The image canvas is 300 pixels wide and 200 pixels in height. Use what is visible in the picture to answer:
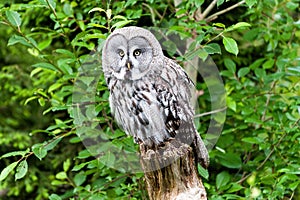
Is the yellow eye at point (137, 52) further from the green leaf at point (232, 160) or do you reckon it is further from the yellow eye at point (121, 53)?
the green leaf at point (232, 160)

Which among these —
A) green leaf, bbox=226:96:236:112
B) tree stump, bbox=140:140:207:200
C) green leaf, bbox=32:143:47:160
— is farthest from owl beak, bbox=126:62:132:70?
green leaf, bbox=226:96:236:112

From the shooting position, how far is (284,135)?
2.68 metres

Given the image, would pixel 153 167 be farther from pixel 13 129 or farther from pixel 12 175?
pixel 13 129

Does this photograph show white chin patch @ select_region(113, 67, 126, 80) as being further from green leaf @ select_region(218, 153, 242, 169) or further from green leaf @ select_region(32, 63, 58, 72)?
green leaf @ select_region(218, 153, 242, 169)

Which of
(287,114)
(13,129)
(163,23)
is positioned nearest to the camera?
(287,114)

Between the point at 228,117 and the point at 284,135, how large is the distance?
59 centimetres

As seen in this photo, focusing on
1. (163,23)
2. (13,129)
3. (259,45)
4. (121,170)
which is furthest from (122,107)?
(13,129)

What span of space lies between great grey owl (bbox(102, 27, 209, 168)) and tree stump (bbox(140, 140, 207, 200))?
6cm

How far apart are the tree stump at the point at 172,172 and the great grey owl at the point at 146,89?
60 mm

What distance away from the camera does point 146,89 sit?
203 cm

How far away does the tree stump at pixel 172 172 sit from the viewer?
206cm

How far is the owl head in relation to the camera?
1976mm

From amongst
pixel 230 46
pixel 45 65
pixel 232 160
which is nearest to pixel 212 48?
pixel 230 46

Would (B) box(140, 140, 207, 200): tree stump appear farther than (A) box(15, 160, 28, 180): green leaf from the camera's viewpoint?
No
